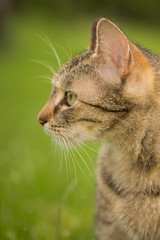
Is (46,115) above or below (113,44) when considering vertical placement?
below

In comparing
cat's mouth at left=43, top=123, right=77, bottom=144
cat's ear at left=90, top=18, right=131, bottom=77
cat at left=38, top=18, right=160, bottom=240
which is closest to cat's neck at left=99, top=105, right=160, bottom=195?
cat at left=38, top=18, right=160, bottom=240

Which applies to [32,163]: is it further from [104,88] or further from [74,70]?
[104,88]

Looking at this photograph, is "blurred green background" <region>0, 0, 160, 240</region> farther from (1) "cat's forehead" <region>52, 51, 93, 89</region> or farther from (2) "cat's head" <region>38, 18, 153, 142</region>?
(2) "cat's head" <region>38, 18, 153, 142</region>

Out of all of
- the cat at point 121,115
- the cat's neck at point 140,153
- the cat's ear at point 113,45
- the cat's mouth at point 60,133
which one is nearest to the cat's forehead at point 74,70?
the cat at point 121,115

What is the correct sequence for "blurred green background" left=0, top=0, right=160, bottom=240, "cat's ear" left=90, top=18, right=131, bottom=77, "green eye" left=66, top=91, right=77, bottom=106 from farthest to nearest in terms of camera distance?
"blurred green background" left=0, top=0, right=160, bottom=240 < "green eye" left=66, top=91, right=77, bottom=106 < "cat's ear" left=90, top=18, right=131, bottom=77

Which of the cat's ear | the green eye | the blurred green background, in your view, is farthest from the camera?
the blurred green background

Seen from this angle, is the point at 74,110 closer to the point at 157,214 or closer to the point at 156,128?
the point at 156,128

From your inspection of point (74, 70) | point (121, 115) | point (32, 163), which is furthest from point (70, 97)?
point (32, 163)
